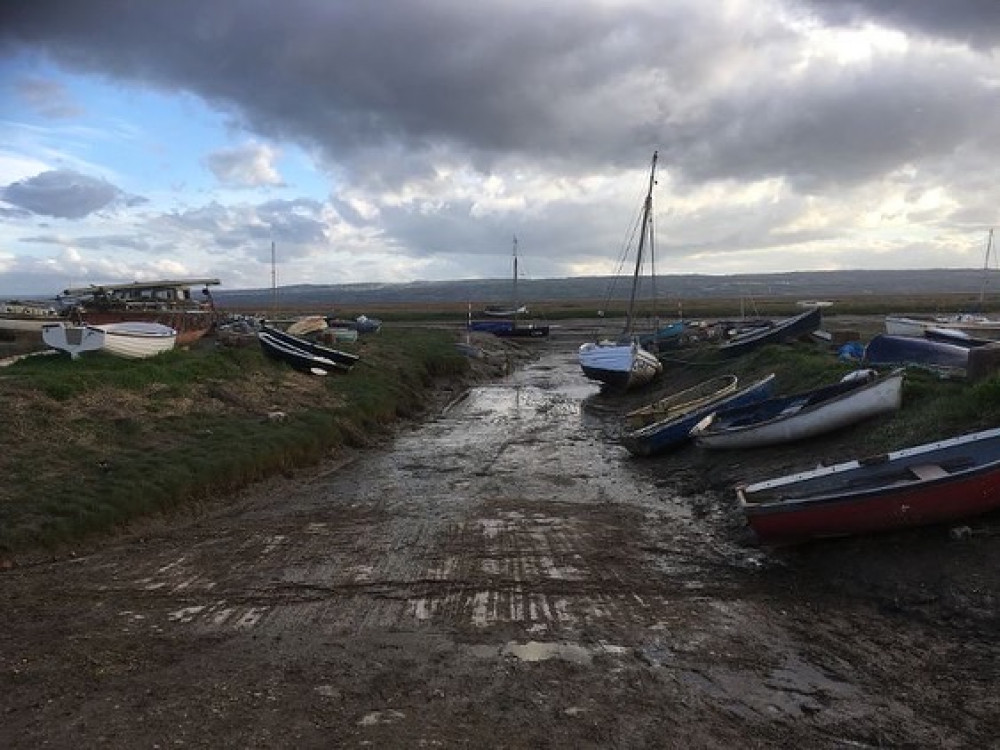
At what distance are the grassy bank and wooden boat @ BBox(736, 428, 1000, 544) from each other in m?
9.64

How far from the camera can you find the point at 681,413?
21625 millimetres

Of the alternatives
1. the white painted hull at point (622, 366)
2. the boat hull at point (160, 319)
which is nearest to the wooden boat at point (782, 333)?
the white painted hull at point (622, 366)

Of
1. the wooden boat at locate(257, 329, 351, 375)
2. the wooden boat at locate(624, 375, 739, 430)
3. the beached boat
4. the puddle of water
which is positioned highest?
the beached boat

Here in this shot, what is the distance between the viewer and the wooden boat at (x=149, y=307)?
1193 inches

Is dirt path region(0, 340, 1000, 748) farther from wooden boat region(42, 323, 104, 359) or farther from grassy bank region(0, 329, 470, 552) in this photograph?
wooden boat region(42, 323, 104, 359)

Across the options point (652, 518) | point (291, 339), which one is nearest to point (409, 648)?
point (652, 518)

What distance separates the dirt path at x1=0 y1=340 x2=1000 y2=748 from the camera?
21.2 feet

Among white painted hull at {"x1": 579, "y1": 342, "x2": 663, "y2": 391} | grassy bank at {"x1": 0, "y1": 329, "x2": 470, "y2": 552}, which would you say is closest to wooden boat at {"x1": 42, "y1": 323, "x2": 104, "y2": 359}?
grassy bank at {"x1": 0, "y1": 329, "x2": 470, "y2": 552}

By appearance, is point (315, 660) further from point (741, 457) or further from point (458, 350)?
point (458, 350)

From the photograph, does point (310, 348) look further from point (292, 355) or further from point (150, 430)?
point (150, 430)

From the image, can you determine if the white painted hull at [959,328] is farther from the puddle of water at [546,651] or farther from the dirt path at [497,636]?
the puddle of water at [546,651]

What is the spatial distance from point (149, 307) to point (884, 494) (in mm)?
29052

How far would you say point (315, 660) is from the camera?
7691 mm

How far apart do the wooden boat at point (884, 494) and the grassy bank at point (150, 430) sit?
9.64 meters
